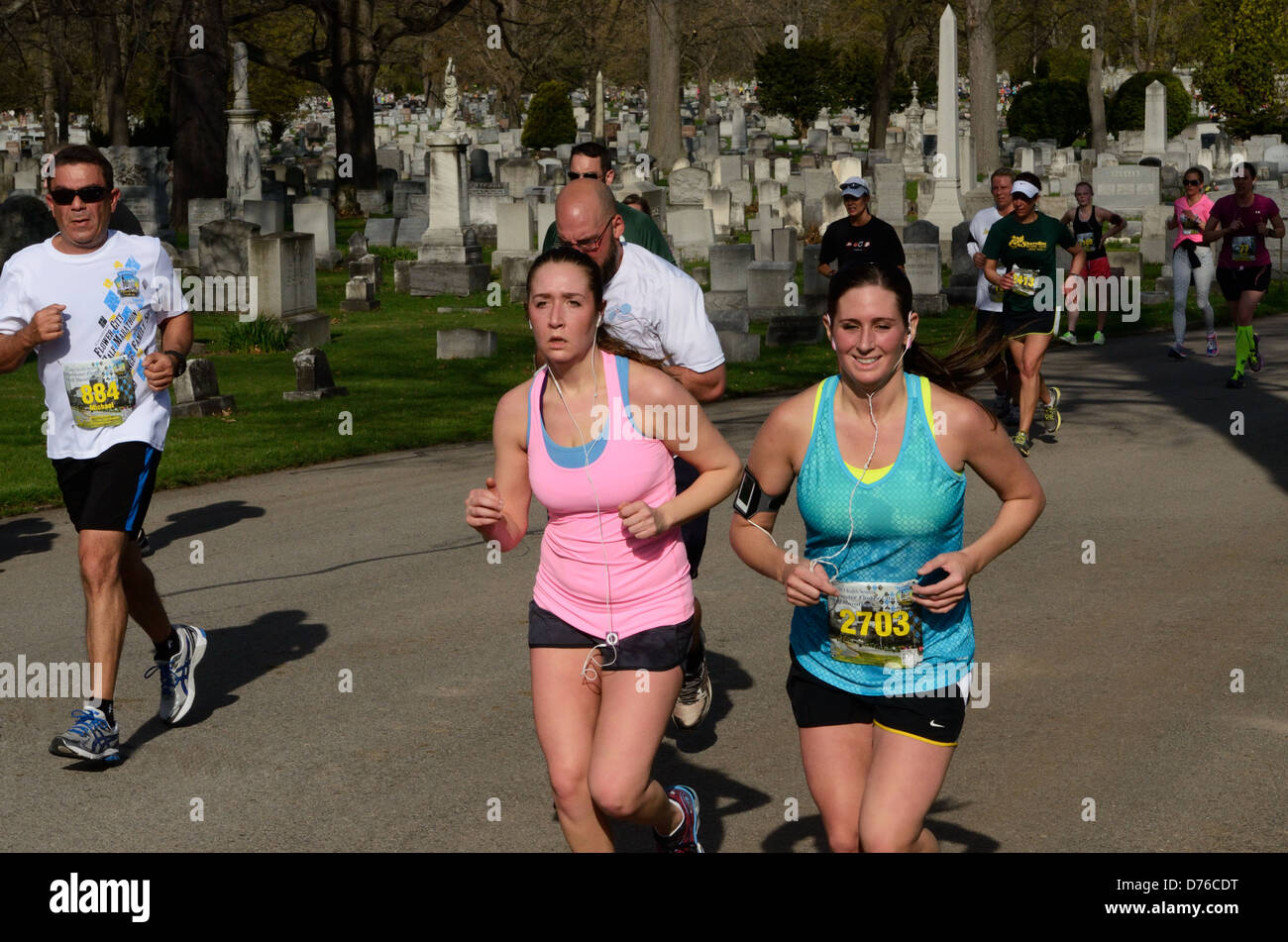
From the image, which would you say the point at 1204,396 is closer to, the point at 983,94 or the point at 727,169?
the point at 727,169

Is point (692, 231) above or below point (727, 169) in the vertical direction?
below

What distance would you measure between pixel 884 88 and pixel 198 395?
4318 cm

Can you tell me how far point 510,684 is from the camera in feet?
23.6

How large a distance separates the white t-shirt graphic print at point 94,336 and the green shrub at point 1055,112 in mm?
55379

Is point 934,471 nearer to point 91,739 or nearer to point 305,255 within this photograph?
point 91,739

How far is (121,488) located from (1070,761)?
3707 millimetres

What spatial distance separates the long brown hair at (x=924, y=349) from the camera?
13.9ft

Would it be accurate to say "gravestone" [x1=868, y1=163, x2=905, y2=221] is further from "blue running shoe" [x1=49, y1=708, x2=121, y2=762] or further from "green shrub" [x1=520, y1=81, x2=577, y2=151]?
"blue running shoe" [x1=49, y1=708, x2=121, y2=762]

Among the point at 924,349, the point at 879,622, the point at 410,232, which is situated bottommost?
the point at 879,622

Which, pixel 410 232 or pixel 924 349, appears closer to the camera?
pixel 924 349

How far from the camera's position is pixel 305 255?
810 inches

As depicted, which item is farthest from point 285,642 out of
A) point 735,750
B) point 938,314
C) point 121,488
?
point 938,314

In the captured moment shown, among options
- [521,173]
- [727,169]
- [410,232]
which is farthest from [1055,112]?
[410,232]

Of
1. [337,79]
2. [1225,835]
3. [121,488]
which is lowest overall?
[1225,835]
